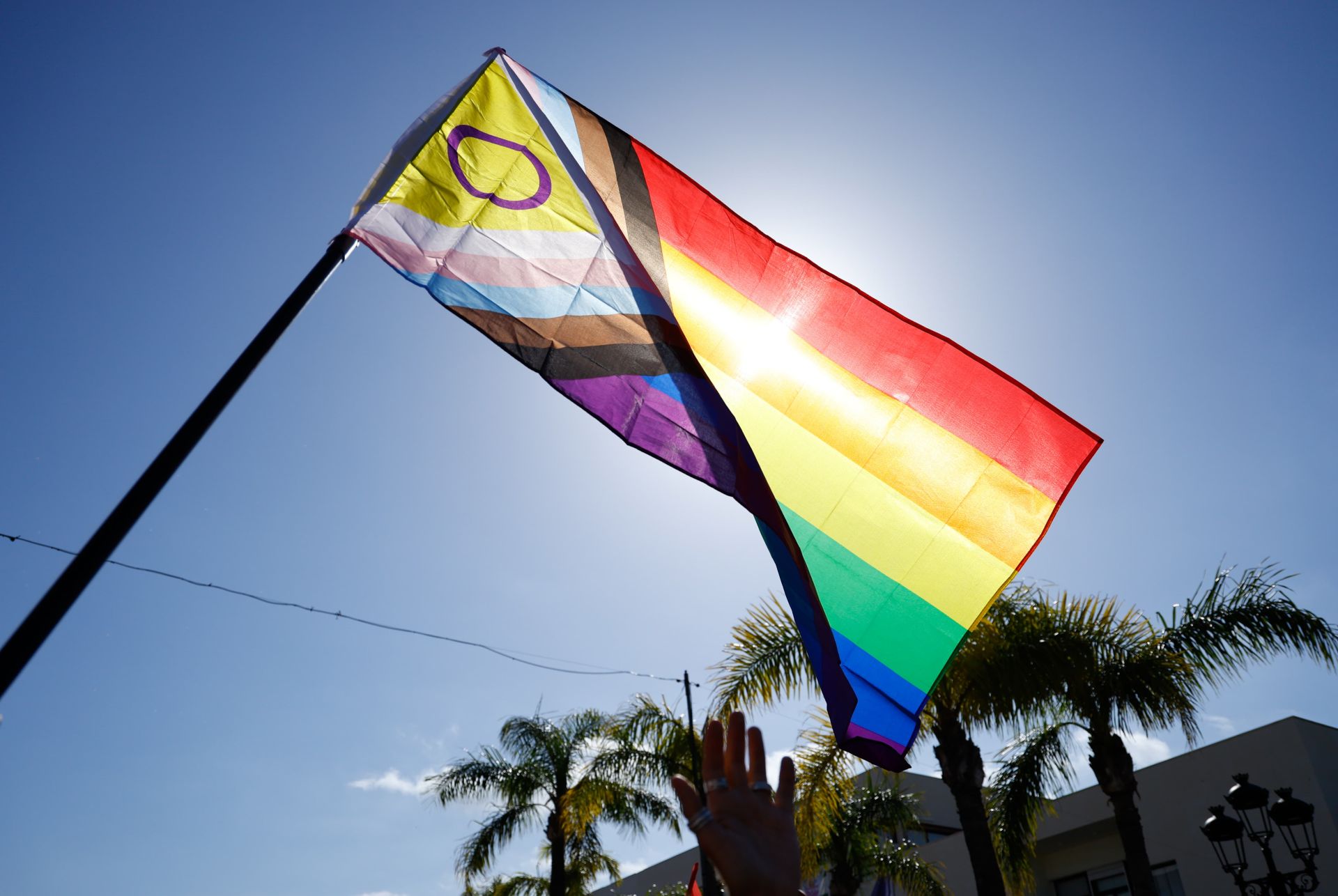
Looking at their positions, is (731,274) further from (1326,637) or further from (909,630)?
(1326,637)

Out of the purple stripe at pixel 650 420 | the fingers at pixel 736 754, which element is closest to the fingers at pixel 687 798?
the fingers at pixel 736 754

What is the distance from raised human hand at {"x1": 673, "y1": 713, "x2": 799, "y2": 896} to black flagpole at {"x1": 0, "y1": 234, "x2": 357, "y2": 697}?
216 cm

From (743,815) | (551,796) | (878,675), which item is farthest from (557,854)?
(743,815)

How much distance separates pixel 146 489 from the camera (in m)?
3.67

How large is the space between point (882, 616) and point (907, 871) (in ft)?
47.0

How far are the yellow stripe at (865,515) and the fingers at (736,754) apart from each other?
3111 mm

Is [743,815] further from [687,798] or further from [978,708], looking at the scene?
[978,708]

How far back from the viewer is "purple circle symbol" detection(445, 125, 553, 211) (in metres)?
5.95

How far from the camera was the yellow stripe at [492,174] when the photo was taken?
5734mm

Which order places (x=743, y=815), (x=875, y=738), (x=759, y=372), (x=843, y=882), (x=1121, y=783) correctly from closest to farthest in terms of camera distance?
(x=743, y=815)
(x=875, y=738)
(x=759, y=372)
(x=1121, y=783)
(x=843, y=882)

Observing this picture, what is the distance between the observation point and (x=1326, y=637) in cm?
1235

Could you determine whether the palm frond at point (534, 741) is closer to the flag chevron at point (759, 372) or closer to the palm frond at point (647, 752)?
the palm frond at point (647, 752)

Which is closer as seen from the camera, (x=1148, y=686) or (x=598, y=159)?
(x=598, y=159)

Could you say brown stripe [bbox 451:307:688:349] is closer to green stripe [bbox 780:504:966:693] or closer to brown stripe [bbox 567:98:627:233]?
brown stripe [bbox 567:98:627:233]
